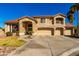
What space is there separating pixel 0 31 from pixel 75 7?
13.0 meters

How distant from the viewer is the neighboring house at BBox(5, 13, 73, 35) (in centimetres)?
2690

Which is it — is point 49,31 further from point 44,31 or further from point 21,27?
point 21,27

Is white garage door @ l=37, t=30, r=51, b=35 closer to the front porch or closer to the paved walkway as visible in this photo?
the front porch

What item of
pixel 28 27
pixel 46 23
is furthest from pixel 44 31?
pixel 28 27

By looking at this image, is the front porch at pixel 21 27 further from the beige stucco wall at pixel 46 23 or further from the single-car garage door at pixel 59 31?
the single-car garage door at pixel 59 31

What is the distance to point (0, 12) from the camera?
2072 cm

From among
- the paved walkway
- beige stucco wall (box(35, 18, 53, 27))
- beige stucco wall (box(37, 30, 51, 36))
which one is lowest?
the paved walkway

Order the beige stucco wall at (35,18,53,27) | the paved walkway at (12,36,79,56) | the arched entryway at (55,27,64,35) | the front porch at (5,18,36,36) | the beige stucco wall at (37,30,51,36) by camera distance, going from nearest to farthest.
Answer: the paved walkway at (12,36,79,56) → the front porch at (5,18,36,36) → the beige stucco wall at (37,30,51,36) → the arched entryway at (55,27,64,35) → the beige stucco wall at (35,18,53,27)

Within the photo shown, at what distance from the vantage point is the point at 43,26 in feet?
101

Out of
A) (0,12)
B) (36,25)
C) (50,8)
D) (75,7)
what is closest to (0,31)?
(0,12)

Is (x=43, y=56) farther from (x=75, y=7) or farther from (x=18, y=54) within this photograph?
(x=75, y=7)

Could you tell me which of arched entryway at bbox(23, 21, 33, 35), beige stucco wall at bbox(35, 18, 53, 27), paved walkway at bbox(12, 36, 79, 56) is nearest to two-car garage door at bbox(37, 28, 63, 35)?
beige stucco wall at bbox(35, 18, 53, 27)

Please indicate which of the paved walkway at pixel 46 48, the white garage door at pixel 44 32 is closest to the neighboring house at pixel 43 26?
the white garage door at pixel 44 32

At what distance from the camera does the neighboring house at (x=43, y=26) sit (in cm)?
2690
